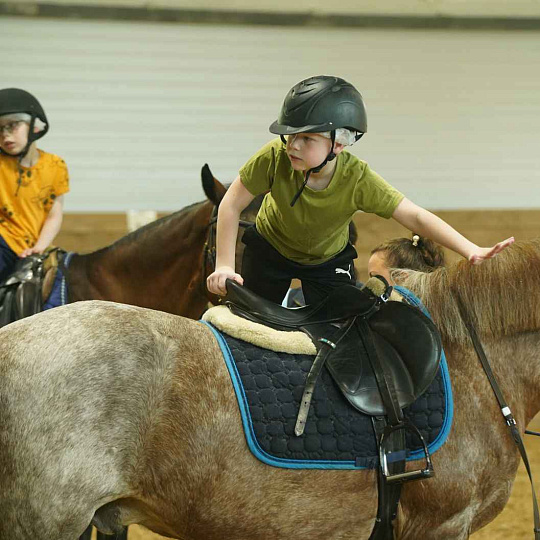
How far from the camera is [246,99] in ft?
23.4

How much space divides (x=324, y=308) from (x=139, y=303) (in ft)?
5.70

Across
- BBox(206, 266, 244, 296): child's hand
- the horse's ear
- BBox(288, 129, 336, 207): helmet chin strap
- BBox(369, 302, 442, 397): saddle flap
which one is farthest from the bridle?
BBox(369, 302, 442, 397): saddle flap

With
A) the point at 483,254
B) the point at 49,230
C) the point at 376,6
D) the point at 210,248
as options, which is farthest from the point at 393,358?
the point at 376,6

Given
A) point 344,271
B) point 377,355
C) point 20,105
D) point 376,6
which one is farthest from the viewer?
point 376,6

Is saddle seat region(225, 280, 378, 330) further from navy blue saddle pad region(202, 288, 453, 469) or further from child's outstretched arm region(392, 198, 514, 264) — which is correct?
child's outstretched arm region(392, 198, 514, 264)

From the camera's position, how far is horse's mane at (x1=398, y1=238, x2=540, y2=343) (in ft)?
7.02

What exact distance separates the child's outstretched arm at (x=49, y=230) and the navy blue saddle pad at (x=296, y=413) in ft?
6.34

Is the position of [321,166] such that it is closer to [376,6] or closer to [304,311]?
[304,311]

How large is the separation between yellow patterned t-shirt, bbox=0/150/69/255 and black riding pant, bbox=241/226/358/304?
1593 mm

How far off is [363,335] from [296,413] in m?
0.31

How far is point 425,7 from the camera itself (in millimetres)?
7289

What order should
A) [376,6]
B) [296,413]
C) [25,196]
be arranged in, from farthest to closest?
1. [376,6]
2. [25,196]
3. [296,413]

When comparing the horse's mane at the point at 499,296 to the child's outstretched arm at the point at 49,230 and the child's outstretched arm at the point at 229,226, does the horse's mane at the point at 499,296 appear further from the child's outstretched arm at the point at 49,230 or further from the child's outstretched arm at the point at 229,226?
the child's outstretched arm at the point at 49,230

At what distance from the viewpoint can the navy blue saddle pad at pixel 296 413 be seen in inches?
74.3
